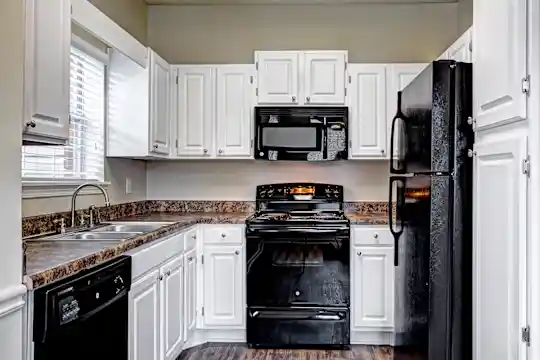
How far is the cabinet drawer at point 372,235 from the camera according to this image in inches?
153

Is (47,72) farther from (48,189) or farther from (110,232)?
(110,232)

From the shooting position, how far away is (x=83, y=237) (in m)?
2.94

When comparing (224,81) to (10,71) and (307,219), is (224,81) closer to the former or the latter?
(307,219)

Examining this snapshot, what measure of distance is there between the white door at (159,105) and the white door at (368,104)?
1.39 meters

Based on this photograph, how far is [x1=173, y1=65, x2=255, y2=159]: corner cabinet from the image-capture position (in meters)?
4.33

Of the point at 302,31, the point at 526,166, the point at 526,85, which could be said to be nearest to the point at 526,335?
the point at 526,166

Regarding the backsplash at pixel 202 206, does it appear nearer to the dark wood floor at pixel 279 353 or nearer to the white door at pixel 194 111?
the white door at pixel 194 111

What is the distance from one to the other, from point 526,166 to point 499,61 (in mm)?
487

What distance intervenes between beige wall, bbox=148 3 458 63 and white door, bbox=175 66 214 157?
1.36ft

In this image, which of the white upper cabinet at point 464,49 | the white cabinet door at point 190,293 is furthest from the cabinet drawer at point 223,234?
the white upper cabinet at point 464,49

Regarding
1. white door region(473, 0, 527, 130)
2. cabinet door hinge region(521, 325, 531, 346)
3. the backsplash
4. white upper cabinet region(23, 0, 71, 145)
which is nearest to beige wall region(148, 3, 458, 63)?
the backsplash

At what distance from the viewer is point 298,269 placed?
3879 millimetres

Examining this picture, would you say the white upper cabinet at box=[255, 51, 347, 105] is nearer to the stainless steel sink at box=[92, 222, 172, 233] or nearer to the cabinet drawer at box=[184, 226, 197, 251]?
the cabinet drawer at box=[184, 226, 197, 251]

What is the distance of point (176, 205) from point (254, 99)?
118 centimetres
